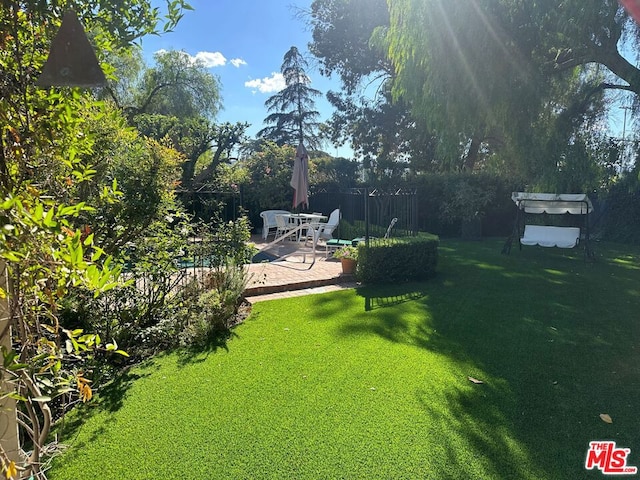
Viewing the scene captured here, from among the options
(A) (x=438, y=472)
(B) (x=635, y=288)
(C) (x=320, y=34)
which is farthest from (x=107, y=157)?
(C) (x=320, y=34)

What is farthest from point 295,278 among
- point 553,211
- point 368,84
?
point 368,84

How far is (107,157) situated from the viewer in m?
3.27

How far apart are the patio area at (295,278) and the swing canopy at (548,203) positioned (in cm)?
444

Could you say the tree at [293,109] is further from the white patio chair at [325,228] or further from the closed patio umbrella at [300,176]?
the white patio chair at [325,228]

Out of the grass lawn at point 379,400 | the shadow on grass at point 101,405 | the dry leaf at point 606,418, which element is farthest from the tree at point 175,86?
the dry leaf at point 606,418

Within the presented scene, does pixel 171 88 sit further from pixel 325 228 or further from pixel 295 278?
pixel 295 278

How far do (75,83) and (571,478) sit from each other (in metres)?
2.96

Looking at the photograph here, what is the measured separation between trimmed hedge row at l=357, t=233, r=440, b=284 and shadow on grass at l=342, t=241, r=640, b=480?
0.97 feet

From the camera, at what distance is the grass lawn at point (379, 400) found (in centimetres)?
219

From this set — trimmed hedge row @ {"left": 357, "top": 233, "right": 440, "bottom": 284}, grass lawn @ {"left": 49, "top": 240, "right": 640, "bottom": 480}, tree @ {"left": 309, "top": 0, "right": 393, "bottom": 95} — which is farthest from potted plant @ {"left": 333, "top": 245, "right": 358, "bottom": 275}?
tree @ {"left": 309, "top": 0, "right": 393, "bottom": 95}

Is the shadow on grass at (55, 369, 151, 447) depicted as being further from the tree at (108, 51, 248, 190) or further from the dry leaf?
the tree at (108, 51, 248, 190)

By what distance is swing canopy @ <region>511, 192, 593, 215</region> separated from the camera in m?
8.38

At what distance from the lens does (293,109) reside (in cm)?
3222

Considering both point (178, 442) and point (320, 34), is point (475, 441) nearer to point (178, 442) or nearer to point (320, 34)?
point (178, 442)
